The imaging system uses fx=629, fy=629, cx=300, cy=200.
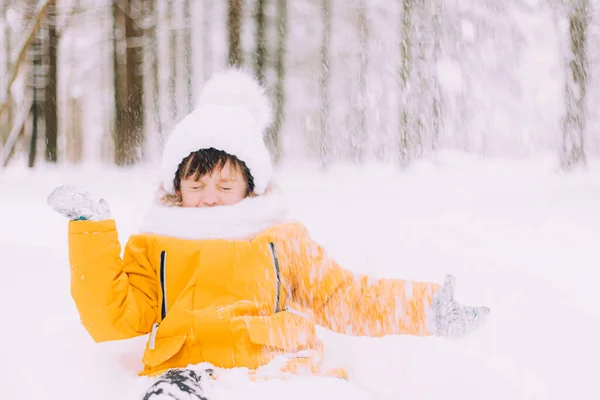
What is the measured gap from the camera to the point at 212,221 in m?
2.70

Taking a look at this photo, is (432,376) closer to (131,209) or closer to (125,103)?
(131,209)

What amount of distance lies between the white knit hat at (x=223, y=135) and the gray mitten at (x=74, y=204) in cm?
65

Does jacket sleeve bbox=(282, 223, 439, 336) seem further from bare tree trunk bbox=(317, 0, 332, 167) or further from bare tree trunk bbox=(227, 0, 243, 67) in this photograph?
bare tree trunk bbox=(317, 0, 332, 167)

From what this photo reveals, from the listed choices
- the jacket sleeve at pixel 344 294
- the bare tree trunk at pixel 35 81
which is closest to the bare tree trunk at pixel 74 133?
the bare tree trunk at pixel 35 81

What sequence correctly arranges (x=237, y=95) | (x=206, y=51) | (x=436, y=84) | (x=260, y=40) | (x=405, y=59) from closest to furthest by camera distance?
(x=237, y=95), (x=405, y=59), (x=260, y=40), (x=436, y=84), (x=206, y=51)

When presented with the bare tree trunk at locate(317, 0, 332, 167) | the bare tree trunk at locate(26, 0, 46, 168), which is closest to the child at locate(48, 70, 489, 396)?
the bare tree trunk at locate(317, 0, 332, 167)

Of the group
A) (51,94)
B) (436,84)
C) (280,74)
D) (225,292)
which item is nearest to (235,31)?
(280,74)

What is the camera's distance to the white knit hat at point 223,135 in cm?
296

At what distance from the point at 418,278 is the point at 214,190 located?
2.22 metres

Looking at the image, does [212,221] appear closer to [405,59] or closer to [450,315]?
[450,315]

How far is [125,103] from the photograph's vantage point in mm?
11422

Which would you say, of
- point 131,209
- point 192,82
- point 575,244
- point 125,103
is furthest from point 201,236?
point 192,82

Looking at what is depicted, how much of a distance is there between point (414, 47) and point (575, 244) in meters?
9.10

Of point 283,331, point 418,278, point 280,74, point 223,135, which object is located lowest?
point 418,278
